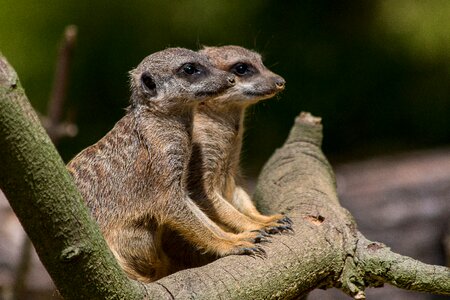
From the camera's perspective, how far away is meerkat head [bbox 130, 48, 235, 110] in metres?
2.70

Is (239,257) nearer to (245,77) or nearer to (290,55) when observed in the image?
(245,77)

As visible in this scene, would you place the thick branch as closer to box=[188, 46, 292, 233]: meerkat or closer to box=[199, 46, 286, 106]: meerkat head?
box=[188, 46, 292, 233]: meerkat

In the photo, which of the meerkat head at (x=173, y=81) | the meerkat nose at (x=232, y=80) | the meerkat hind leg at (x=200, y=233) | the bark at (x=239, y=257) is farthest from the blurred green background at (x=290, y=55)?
the meerkat hind leg at (x=200, y=233)

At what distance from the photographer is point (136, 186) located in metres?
2.61

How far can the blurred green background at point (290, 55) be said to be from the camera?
6.04 m

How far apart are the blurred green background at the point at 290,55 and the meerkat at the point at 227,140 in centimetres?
271

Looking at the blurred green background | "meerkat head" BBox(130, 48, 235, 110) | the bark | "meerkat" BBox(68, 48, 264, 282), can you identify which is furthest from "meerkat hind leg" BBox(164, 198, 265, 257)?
the blurred green background

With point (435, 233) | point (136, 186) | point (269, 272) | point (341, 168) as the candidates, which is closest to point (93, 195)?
point (136, 186)

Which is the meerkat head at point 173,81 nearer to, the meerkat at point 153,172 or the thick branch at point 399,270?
the meerkat at point 153,172

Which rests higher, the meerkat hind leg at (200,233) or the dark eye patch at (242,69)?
the dark eye patch at (242,69)

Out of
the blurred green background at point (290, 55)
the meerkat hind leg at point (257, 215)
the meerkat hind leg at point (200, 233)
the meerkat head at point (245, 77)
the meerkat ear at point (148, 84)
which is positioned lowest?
the meerkat hind leg at point (200, 233)

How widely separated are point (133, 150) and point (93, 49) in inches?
148

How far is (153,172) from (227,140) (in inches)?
20.8

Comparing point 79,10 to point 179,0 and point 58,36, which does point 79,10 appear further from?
point 179,0
